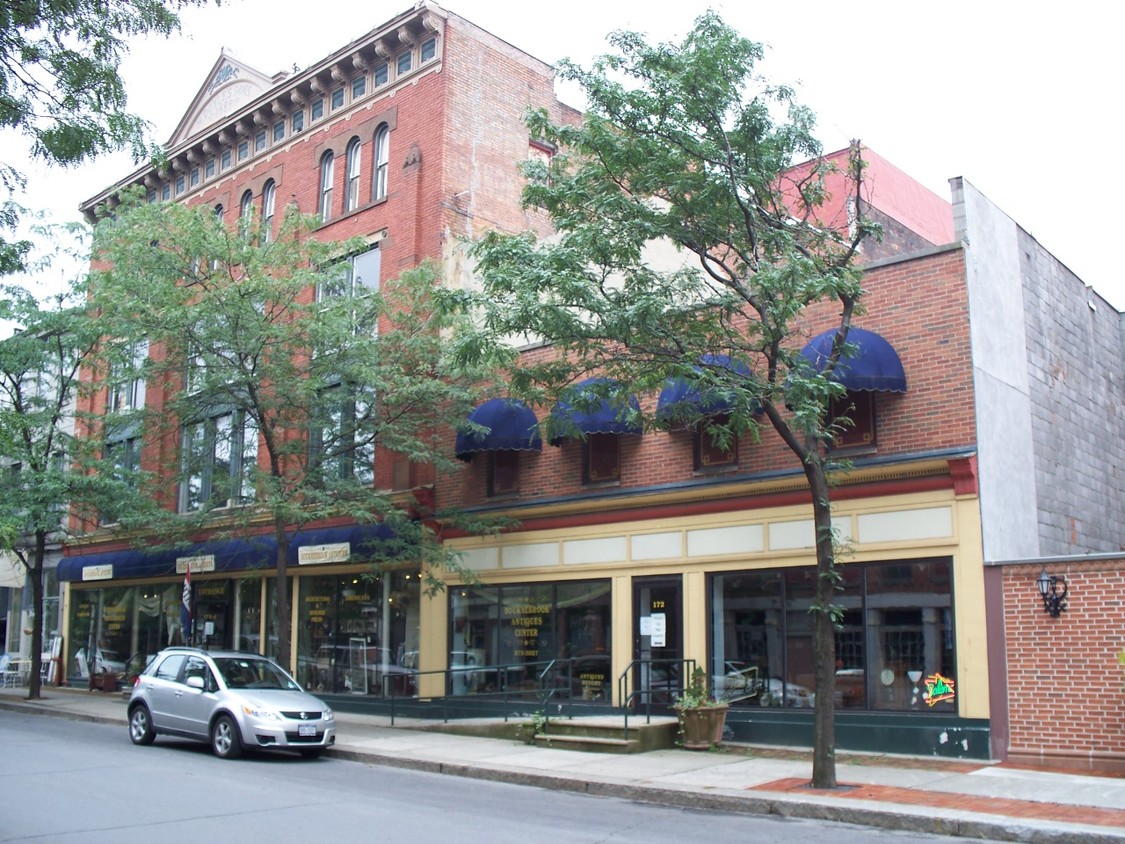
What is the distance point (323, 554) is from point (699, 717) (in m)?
10.5

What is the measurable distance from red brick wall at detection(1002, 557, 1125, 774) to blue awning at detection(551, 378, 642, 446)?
5.68 meters

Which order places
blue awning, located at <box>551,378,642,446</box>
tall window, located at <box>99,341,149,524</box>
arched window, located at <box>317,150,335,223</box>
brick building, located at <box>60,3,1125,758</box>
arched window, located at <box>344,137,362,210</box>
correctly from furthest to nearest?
arched window, located at <box>317,150,335,223</box> → arched window, located at <box>344,137,362,210</box> → tall window, located at <box>99,341,149,524</box> → brick building, located at <box>60,3,1125,758</box> → blue awning, located at <box>551,378,642,446</box>

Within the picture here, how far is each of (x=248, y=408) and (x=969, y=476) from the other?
13.2 meters

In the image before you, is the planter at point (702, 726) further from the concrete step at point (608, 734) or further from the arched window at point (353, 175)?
the arched window at point (353, 175)

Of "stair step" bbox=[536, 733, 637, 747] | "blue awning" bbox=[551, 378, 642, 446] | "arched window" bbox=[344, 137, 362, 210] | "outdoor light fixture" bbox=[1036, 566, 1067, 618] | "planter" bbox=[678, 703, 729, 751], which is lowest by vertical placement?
"stair step" bbox=[536, 733, 637, 747]

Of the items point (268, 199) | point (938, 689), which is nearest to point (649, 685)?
point (938, 689)

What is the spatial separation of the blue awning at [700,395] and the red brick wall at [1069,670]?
4.55m

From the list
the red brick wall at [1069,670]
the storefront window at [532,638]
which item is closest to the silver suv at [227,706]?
the storefront window at [532,638]

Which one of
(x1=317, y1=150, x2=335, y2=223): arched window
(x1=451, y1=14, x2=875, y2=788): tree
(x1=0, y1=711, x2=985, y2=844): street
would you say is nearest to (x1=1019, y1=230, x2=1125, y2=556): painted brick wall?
(x1=451, y1=14, x2=875, y2=788): tree

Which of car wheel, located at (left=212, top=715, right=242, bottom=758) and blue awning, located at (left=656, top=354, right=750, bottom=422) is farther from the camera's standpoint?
car wheel, located at (left=212, top=715, right=242, bottom=758)

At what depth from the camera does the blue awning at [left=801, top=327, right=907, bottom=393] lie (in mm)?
15430

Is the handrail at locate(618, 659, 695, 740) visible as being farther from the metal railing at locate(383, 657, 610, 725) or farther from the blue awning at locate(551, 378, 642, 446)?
the blue awning at locate(551, 378, 642, 446)

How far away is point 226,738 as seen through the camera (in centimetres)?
1625

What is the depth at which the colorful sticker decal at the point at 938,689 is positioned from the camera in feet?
49.0
